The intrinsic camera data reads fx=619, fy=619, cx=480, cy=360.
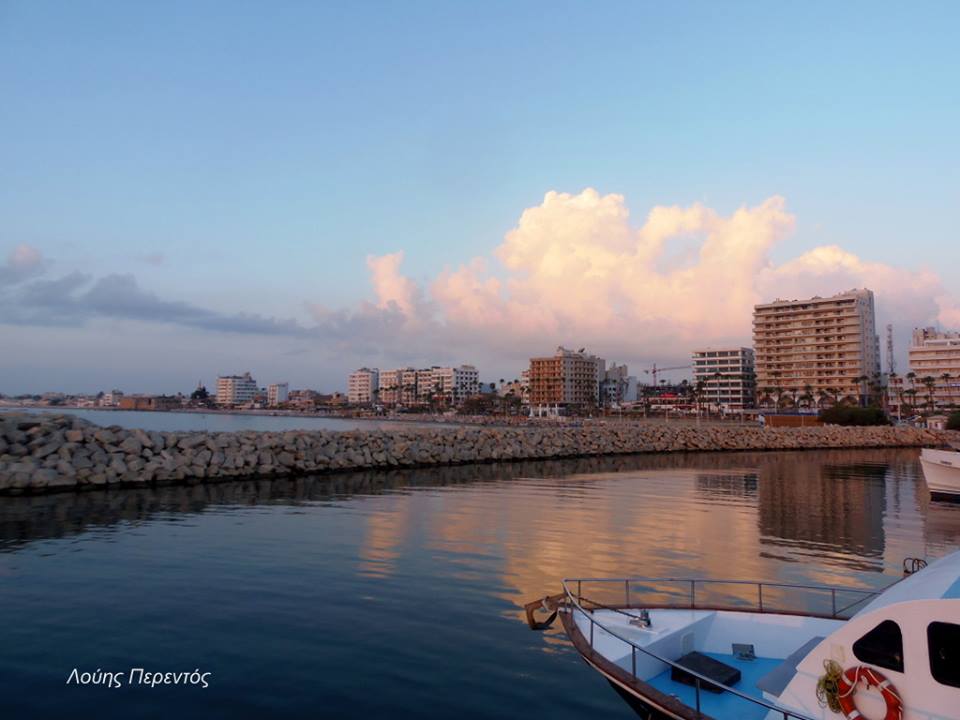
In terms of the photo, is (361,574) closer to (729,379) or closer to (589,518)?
(589,518)

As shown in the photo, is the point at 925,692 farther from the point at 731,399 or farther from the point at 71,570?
the point at 731,399

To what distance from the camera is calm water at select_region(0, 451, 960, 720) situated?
9172 mm

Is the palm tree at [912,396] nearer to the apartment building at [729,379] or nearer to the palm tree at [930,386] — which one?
the palm tree at [930,386]

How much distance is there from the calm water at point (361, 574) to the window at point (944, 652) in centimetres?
410

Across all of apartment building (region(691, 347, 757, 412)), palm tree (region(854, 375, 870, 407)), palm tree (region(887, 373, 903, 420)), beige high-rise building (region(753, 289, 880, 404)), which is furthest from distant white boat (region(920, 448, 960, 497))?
apartment building (region(691, 347, 757, 412))

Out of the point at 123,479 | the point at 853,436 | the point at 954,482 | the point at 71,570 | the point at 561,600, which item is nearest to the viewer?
the point at 561,600

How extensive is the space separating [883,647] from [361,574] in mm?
11790

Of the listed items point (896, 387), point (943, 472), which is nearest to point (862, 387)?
point (896, 387)

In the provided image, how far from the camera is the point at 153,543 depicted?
61.2ft

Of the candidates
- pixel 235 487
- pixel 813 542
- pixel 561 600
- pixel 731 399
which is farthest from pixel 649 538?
pixel 731 399

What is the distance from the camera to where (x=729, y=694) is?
27.1 feet

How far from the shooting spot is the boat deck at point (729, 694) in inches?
302

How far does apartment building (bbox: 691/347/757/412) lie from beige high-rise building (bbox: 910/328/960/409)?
38817mm

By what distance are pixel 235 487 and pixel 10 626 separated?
2168 cm
